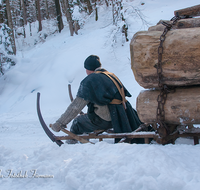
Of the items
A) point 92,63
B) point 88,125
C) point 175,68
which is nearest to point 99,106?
point 88,125

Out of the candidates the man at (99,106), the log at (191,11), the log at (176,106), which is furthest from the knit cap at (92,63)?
the log at (191,11)

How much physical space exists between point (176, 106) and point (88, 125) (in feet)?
4.74

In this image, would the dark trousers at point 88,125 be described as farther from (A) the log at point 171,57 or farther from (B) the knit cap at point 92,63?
(A) the log at point 171,57

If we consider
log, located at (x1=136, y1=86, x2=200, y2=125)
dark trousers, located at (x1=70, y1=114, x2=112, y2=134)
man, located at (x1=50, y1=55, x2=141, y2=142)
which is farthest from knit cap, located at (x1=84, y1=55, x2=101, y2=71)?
log, located at (x1=136, y1=86, x2=200, y2=125)

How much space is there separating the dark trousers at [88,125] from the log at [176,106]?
88 cm

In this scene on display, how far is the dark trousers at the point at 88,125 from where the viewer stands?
2.88 metres

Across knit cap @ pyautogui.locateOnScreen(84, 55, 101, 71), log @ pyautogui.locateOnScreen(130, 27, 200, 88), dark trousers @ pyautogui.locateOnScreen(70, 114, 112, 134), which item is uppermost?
log @ pyautogui.locateOnScreen(130, 27, 200, 88)

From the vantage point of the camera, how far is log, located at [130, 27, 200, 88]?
1.72 meters

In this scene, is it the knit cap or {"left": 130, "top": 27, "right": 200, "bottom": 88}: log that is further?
the knit cap

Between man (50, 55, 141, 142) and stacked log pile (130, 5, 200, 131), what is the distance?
667 mm

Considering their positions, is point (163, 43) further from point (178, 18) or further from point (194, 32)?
point (178, 18)

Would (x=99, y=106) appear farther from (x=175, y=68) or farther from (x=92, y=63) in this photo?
(x=175, y=68)

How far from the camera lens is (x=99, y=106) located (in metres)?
2.75

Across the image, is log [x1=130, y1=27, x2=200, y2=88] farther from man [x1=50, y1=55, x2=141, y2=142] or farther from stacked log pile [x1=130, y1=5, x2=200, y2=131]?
man [x1=50, y1=55, x2=141, y2=142]
